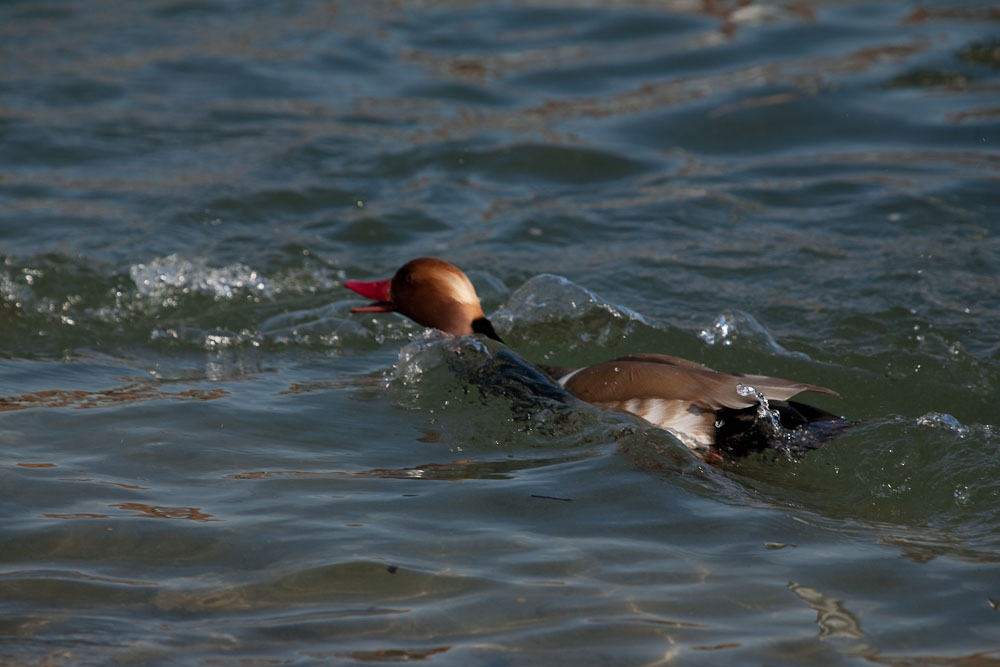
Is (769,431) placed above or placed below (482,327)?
below

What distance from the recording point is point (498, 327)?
249 inches

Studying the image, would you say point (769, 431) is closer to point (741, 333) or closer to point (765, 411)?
point (765, 411)

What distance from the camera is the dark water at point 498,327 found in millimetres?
3455

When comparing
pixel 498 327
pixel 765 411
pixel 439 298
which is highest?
pixel 439 298

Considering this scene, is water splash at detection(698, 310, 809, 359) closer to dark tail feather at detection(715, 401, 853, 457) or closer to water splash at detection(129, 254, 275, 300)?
dark tail feather at detection(715, 401, 853, 457)

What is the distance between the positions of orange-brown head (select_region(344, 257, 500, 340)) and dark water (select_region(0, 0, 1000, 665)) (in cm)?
17

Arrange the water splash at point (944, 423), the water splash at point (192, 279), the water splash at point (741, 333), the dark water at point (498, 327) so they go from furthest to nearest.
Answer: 1. the water splash at point (192, 279)
2. the water splash at point (741, 333)
3. the water splash at point (944, 423)
4. the dark water at point (498, 327)

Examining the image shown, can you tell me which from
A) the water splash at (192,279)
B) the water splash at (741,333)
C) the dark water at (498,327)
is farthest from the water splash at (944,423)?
the water splash at (192,279)

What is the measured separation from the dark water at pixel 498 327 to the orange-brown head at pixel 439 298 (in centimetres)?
17

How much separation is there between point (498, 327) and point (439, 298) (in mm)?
779

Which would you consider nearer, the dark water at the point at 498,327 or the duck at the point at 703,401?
the dark water at the point at 498,327

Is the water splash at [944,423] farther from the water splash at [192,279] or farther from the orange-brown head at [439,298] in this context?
the water splash at [192,279]

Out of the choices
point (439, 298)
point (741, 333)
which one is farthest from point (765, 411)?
point (439, 298)

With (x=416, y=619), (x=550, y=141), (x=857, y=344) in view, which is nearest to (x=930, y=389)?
(x=857, y=344)
